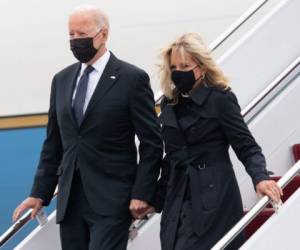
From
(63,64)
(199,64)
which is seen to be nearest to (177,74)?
(199,64)

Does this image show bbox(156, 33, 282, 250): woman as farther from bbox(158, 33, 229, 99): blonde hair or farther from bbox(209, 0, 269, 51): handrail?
bbox(209, 0, 269, 51): handrail

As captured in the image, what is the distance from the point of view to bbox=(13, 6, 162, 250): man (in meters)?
3.17

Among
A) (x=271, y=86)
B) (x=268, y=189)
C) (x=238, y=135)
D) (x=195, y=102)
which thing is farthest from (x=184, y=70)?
(x=271, y=86)

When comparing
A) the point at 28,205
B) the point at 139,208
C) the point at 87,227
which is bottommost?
the point at 28,205

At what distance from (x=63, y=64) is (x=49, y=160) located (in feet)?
6.62

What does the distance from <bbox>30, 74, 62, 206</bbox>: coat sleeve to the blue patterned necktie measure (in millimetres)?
169

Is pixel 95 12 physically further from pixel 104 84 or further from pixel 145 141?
pixel 145 141

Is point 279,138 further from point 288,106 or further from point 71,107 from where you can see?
point 71,107

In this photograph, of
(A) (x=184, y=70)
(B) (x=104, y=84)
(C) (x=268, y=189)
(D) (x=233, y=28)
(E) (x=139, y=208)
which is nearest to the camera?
(C) (x=268, y=189)

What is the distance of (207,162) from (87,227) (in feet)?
2.05

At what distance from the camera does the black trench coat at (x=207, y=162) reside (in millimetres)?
2947

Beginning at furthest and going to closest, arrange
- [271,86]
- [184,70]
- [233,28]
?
[233,28]
[271,86]
[184,70]

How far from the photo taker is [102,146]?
3193 mm

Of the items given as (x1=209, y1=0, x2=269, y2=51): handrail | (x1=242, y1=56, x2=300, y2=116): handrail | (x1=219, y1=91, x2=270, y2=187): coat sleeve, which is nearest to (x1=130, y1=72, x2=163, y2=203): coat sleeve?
(x1=219, y1=91, x2=270, y2=187): coat sleeve
